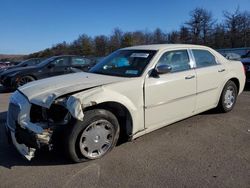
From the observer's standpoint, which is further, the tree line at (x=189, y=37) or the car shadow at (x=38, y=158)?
the tree line at (x=189, y=37)

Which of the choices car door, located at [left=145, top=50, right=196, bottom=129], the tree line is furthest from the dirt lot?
the tree line

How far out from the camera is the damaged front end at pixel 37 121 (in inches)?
133

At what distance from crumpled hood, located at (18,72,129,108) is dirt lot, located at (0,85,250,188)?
892mm

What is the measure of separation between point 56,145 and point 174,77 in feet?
7.22

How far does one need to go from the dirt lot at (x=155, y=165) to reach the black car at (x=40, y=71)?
6390 mm

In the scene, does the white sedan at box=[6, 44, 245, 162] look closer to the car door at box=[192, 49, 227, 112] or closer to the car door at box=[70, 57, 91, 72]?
the car door at box=[192, 49, 227, 112]

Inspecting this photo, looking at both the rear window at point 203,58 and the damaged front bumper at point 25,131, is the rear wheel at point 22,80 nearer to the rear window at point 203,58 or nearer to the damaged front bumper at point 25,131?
the damaged front bumper at point 25,131

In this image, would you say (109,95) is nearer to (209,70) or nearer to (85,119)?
(85,119)

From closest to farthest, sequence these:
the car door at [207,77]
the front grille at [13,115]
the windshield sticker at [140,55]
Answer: the front grille at [13,115] < the windshield sticker at [140,55] < the car door at [207,77]

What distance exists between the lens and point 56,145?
361 centimetres

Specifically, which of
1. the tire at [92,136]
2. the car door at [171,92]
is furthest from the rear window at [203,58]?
the tire at [92,136]

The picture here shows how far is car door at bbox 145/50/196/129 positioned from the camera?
427 cm

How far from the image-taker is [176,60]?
16.0 ft

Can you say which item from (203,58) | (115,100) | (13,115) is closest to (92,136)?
(115,100)
